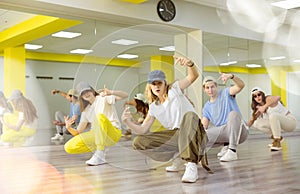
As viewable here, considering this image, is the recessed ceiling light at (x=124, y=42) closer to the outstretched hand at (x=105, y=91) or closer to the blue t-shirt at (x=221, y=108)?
the outstretched hand at (x=105, y=91)

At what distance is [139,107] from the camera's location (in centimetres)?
201

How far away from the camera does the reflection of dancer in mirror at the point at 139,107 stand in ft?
6.44

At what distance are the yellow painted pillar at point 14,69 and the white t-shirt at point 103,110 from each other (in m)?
2.26

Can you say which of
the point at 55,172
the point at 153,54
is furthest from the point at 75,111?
the point at 153,54

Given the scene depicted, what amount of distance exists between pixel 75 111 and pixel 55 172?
1.62 ft

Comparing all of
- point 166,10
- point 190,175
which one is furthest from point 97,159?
point 166,10

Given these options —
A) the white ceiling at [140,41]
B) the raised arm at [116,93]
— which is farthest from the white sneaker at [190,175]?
the white ceiling at [140,41]

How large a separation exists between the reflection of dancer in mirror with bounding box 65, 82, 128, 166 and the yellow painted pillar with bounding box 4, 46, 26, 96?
195 cm

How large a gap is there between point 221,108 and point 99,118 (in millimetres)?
1127

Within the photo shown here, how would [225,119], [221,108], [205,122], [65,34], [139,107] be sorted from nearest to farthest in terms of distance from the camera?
[139,107]
[205,122]
[221,108]
[225,119]
[65,34]

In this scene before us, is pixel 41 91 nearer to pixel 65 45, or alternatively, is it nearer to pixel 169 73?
pixel 65 45

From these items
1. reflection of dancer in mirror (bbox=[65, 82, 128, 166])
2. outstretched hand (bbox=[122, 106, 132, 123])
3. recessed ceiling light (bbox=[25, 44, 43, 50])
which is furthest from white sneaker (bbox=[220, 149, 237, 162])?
recessed ceiling light (bbox=[25, 44, 43, 50])

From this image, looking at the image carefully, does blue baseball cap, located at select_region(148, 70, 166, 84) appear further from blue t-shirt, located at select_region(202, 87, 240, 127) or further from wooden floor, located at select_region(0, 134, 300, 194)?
blue t-shirt, located at select_region(202, 87, 240, 127)

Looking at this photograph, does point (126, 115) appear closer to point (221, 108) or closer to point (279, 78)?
point (279, 78)
